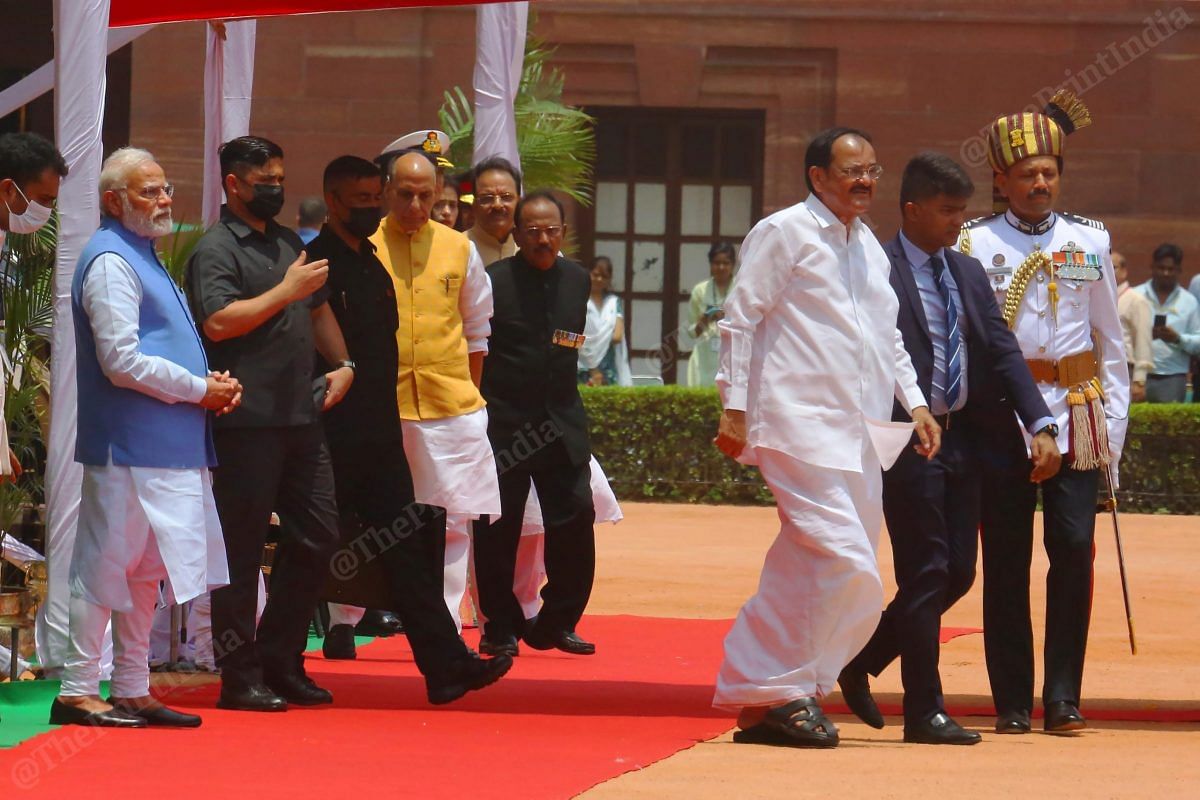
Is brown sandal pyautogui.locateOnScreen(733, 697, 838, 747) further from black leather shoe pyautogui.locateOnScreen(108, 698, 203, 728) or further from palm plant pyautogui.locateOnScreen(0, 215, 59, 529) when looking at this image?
palm plant pyautogui.locateOnScreen(0, 215, 59, 529)

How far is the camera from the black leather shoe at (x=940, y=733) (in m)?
7.20

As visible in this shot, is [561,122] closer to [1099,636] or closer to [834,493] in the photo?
[1099,636]

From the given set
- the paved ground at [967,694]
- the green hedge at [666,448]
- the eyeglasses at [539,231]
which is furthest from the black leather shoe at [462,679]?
the green hedge at [666,448]

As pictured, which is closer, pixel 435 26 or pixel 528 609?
pixel 528 609

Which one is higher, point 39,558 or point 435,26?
point 435,26

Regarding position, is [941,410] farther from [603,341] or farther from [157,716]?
[603,341]

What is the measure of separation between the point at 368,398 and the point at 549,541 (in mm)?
1528

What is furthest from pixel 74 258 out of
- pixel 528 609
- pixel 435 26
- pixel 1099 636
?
pixel 435 26

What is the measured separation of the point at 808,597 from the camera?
701cm

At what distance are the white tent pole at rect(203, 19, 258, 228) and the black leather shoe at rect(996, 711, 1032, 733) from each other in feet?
13.7

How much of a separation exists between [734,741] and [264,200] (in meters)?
2.38

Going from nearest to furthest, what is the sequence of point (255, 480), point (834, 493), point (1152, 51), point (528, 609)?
1. point (834, 493)
2. point (255, 480)
3. point (528, 609)
4. point (1152, 51)

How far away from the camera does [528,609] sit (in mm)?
9820

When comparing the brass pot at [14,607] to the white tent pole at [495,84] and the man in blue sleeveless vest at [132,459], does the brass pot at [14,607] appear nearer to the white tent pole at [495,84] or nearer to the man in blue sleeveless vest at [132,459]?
the man in blue sleeveless vest at [132,459]
